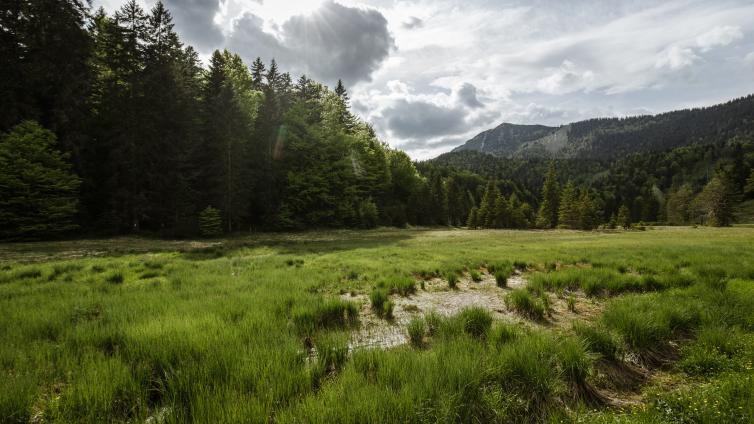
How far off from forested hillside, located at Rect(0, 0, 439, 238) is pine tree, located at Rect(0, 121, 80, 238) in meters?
0.09

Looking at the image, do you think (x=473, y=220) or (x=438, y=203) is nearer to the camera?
(x=438, y=203)

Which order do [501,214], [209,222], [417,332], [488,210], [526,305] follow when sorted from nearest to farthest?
1. [417,332]
2. [526,305]
3. [209,222]
4. [501,214]
5. [488,210]

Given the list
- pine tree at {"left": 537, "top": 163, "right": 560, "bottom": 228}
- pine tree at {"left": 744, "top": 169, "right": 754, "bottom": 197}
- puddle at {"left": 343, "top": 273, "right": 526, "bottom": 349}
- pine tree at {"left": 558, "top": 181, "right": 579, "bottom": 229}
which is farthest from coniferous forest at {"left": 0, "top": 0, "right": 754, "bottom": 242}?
pine tree at {"left": 744, "top": 169, "right": 754, "bottom": 197}

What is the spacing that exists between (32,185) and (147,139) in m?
9.37

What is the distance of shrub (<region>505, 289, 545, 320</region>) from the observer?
662 cm

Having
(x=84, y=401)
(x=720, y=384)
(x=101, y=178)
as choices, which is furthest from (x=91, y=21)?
(x=720, y=384)

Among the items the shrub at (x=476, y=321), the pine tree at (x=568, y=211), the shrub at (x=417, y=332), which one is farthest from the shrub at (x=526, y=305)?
the pine tree at (x=568, y=211)

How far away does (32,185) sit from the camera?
23.2 metres

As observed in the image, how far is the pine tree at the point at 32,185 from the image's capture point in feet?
72.5

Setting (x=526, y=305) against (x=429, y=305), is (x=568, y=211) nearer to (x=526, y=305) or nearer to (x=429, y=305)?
(x=526, y=305)

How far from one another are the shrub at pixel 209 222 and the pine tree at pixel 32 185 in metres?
8.93

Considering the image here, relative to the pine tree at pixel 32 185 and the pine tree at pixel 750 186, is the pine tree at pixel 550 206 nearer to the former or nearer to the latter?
the pine tree at pixel 750 186

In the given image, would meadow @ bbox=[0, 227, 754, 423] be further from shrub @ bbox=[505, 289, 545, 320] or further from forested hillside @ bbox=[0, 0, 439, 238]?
forested hillside @ bbox=[0, 0, 439, 238]

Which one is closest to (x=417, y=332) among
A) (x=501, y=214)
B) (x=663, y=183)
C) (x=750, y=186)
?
(x=501, y=214)
